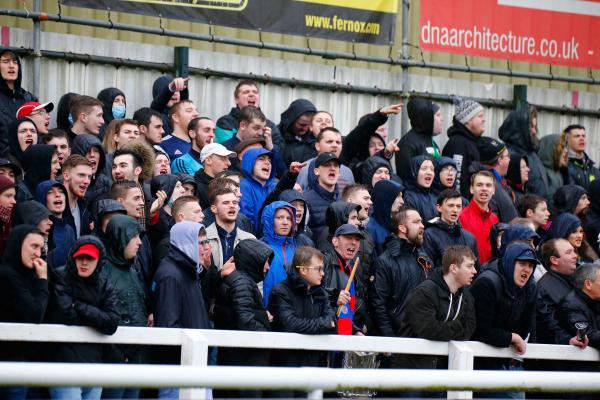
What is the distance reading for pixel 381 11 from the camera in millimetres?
15195

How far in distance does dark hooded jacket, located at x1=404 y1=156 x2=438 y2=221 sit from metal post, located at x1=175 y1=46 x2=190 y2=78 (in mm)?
2667

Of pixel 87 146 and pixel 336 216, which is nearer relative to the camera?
pixel 87 146

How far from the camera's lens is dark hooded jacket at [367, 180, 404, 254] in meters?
12.4

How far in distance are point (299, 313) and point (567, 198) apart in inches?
225

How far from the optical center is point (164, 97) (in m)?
13.4

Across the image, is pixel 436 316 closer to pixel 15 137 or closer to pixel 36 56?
pixel 15 137

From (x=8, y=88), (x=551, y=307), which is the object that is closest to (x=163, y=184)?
(x=8, y=88)

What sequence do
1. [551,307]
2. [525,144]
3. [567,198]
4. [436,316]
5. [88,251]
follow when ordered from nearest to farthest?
[88,251]
[436,316]
[551,307]
[567,198]
[525,144]

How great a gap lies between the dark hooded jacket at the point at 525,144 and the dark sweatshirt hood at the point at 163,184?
5683 mm

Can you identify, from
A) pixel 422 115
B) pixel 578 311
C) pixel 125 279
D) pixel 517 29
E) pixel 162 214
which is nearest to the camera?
pixel 125 279

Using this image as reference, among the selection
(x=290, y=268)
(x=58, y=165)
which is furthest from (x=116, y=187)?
(x=290, y=268)

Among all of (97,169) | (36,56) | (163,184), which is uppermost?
(36,56)

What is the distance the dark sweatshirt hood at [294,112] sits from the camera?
14.0m

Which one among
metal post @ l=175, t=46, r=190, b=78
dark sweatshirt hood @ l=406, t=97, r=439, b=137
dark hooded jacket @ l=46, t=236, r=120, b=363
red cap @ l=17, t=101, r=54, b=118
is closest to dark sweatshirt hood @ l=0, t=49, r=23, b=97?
red cap @ l=17, t=101, r=54, b=118
